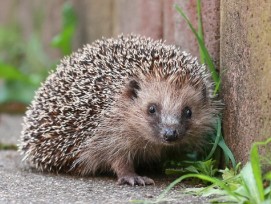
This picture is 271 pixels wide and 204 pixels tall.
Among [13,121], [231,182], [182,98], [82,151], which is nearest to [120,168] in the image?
[82,151]

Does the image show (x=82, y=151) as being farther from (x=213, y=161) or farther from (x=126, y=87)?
(x=213, y=161)

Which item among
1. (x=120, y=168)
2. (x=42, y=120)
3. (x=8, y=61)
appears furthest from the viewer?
(x=8, y=61)

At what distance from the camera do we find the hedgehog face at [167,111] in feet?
13.7

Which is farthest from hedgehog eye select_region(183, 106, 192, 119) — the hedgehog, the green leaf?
the green leaf

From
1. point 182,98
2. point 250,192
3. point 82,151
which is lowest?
point 250,192

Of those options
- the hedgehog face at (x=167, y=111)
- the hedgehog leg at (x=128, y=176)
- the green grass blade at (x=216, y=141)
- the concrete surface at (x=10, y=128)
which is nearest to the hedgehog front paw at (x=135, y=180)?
the hedgehog leg at (x=128, y=176)

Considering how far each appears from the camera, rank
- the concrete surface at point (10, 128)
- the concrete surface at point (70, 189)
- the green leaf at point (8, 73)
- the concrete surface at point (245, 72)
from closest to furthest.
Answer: the concrete surface at point (245, 72) < the concrete surface at point (70, 189) < the concrete surface at point (10, 128) < the green leaf at point (8, 73)

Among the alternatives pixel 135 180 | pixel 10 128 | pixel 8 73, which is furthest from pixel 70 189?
pixel 8 73

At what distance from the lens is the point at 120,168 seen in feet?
14.6

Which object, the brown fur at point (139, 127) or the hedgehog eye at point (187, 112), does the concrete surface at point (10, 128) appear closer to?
the brown fur at point (139, 127)

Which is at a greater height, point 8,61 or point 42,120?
point 8,61

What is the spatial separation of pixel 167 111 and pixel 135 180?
47 centimetres

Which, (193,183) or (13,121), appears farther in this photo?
(13,121)

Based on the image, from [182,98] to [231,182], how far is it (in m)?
0.84
